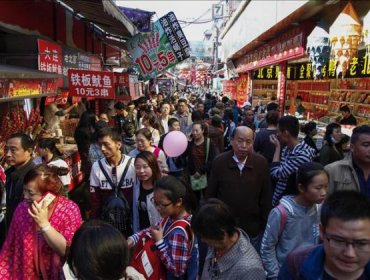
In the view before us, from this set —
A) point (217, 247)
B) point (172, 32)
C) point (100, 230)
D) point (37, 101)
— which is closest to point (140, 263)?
point (217, 247)

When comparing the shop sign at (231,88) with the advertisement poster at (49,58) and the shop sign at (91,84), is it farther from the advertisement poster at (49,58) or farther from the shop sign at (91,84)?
the shop sign at (91,84)

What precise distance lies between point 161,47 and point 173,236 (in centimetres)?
1112

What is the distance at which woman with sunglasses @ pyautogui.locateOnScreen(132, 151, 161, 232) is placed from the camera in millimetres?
3596

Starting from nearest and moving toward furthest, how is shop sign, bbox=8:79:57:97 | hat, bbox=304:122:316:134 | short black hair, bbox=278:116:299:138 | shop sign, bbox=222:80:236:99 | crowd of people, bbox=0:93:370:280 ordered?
A: crowd of people, bbox=0:93:370:280, short black hair, bbox=278:116:299:138, shop sign, bbox=8:79:57:97, hat, bbox=304:122:316:134, shop sign, bbox=222:80:236:99

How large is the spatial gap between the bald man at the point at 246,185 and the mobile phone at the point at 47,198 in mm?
1709

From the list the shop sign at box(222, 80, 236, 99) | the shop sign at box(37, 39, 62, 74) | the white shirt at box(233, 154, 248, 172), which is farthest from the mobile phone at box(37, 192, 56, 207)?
the shop sign at box(222, 80, 236, 99)

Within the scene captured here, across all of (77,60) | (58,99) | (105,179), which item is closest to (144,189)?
(105,179)

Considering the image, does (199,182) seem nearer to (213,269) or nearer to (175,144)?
(175,144)

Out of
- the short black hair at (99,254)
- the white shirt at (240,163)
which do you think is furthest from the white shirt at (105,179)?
the short black hair at (99,254)

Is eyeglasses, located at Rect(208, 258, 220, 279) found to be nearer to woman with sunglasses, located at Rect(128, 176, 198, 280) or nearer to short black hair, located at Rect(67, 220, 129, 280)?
woman with sunglasses, located at Rect(128, 176, 198, 280)

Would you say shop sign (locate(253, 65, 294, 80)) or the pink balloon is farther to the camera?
shop sign (locate(253, 65, 294, 80))

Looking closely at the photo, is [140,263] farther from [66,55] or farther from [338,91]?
[338,91]

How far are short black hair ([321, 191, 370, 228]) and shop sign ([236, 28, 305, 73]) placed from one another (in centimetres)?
824

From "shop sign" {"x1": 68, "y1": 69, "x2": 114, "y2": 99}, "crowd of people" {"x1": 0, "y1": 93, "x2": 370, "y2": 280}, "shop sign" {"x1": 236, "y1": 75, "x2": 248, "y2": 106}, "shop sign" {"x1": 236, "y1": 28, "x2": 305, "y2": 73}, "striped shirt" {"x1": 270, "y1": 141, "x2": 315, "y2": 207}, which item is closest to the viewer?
"crowd of people" {"x1": 0, "y1": 93, "x2": 370, "y2": 280}
